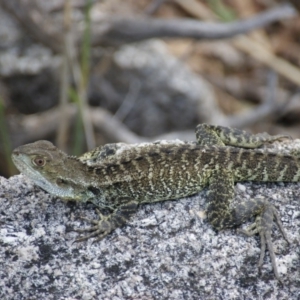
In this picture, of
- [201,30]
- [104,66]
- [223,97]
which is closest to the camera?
[201,30]

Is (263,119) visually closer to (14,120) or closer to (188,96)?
(188,96)

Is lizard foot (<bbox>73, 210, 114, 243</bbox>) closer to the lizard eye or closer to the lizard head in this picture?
Result: the lizard head

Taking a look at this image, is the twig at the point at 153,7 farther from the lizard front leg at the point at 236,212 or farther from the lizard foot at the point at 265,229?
the lizard foot at the point at 265,229

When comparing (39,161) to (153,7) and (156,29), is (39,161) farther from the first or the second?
(153,7)

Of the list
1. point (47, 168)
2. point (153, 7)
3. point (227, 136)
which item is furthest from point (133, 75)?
point (47, 168)

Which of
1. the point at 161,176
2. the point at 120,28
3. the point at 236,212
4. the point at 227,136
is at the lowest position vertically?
the point at 236,212

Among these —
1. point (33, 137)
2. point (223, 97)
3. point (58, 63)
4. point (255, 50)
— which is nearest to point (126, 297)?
point (33, 137)

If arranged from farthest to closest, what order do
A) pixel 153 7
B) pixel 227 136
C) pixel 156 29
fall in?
pixel 153 7, pixel 156 29, pixel 227 136
